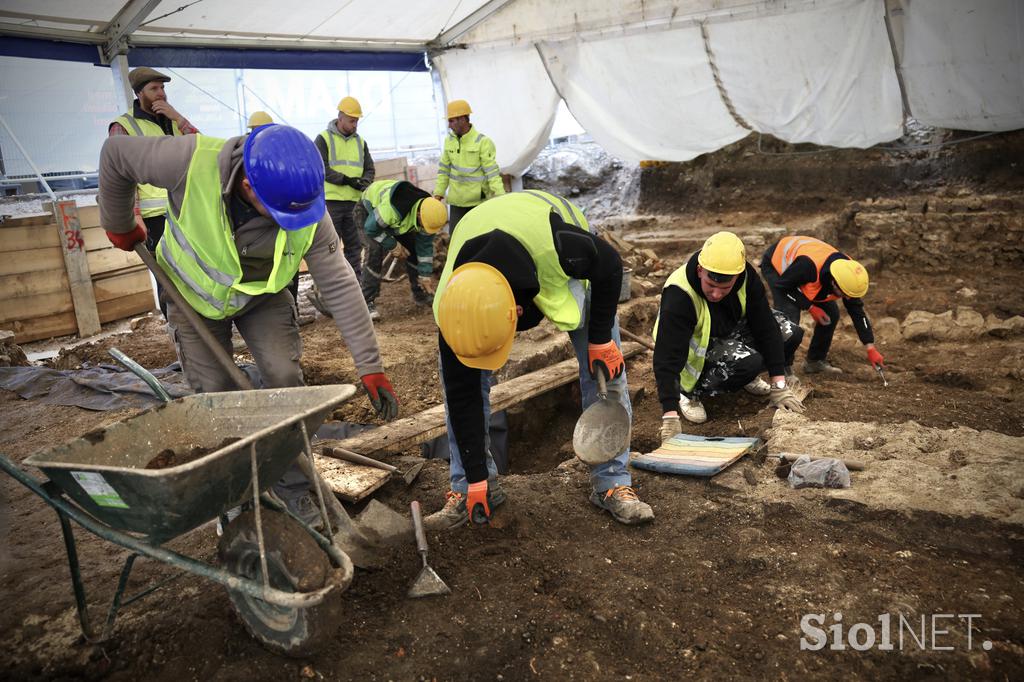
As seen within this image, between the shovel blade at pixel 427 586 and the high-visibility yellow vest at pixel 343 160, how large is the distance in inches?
179

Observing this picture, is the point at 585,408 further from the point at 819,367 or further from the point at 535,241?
the point at 819,367

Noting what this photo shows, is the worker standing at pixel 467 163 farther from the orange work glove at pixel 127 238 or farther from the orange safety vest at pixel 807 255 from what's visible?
the orange work glove at pixel 127 238

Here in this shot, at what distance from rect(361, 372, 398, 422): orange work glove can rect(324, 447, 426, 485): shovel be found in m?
0.74

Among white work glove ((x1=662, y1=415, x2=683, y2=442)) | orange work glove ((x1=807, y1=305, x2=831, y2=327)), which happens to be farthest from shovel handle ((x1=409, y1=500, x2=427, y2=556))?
orange work glove ((x1=807, y1=305, x2=831, y2=327))

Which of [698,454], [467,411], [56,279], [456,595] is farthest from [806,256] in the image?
[56,279]

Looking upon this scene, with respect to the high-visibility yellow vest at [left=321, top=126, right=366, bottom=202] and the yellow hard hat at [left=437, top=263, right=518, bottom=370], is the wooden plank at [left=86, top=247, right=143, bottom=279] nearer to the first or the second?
the high-visibility yellow vest at [left=321, top=126, right=366, bottom=202]

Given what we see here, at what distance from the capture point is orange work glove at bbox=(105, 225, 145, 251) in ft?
9.07

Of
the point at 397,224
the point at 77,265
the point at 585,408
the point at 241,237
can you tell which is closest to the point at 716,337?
the point at 585,408

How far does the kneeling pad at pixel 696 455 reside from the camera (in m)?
3.37

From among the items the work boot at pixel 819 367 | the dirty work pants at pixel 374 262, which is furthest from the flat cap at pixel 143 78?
the work boot at pixel 819 367

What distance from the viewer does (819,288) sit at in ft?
15.3

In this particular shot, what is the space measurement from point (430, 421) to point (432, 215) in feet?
9.01

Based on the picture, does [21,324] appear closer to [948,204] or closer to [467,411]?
[467,411]

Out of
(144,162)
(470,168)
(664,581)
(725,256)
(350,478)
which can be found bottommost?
(664,581)
